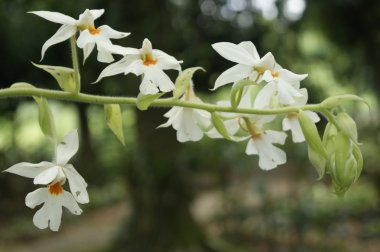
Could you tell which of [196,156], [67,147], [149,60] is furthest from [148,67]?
[196,156]

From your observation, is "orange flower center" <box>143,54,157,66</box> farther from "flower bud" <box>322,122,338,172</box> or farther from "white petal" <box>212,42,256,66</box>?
"flower bud" <box>322,122,338,172</box>

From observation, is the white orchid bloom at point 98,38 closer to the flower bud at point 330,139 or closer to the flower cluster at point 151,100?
the flower cluster at point 151,100

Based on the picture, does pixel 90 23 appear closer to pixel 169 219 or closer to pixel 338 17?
pixel 169 219

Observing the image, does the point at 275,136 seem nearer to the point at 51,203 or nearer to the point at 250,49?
the point at 250,49

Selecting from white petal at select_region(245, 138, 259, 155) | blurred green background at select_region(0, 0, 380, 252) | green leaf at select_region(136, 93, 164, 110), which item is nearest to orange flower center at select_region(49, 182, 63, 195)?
green leaf at select_region(136, 93, 164, 110)

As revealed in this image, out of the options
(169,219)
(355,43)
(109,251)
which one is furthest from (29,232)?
(355,43)

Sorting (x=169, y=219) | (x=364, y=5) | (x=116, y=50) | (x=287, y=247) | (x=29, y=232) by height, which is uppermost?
(x=116, y=50)
